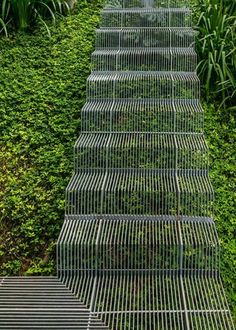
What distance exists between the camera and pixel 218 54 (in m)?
4.43

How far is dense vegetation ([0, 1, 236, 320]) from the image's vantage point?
303 cm

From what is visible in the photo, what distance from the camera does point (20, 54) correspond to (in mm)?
5031

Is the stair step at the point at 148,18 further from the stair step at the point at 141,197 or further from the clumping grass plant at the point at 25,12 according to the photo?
the stair step at the point at 141,197

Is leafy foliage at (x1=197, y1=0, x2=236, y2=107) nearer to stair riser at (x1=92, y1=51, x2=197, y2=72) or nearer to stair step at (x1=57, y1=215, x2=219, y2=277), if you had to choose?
stair riser at (x1=92, y1=51, x2=197, y2=72)

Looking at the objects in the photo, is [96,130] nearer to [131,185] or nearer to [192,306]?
[131,185]

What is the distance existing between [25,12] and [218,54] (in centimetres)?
246

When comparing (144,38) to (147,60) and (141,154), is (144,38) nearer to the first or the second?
(147,60)

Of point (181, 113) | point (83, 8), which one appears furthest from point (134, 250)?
point (83, 8)

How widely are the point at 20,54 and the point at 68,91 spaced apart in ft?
3.29

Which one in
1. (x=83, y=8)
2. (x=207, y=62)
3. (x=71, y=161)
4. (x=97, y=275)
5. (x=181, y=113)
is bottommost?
(x=97, y=275)

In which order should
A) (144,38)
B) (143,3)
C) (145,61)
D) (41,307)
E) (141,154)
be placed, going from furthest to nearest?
(143,3) → (144,38) → (145,61) → (141,154) → (41,307)

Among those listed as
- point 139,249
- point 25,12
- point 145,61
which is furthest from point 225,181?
point 25,12

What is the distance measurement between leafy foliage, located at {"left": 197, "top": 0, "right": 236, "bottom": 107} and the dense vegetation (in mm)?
197

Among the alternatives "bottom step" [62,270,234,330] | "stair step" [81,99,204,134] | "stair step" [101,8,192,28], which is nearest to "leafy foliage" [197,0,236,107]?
"stair step" [101,8,192,28]
